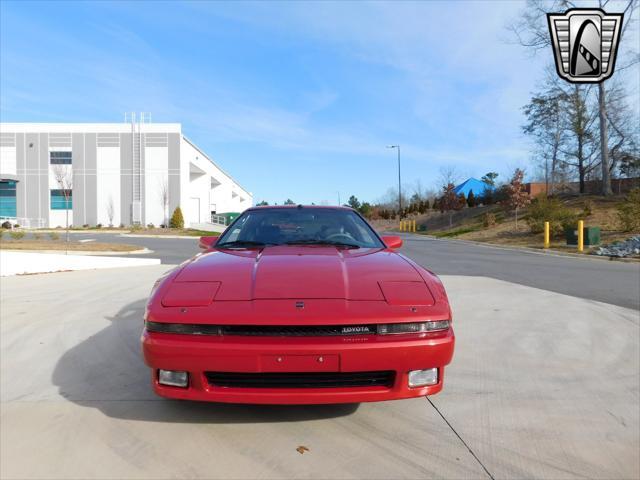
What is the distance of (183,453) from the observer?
213 centimetres

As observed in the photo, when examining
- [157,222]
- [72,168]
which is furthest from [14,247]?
[72,168]

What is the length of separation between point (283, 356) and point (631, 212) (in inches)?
868

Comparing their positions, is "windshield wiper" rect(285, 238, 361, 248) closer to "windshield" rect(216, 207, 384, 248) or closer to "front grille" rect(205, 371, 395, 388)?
"windshield" rect(216, 207, 384, 248)

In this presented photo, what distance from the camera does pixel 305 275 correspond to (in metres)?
2.43

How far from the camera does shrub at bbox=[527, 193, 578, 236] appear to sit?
22.4 metres

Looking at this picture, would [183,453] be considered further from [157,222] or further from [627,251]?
[157,222]

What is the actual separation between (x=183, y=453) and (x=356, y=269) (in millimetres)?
1381

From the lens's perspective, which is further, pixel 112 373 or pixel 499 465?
pixel 112 373

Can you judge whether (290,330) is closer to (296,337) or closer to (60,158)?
(296,337)

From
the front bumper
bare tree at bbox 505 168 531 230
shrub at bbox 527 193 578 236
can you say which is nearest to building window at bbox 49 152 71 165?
bare tree at bbox 505 168 531 230

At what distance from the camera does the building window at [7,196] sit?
137ft

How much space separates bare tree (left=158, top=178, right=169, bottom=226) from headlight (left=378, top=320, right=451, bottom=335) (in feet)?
132
